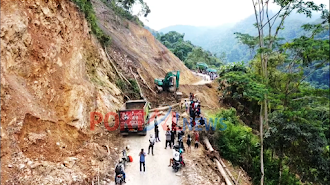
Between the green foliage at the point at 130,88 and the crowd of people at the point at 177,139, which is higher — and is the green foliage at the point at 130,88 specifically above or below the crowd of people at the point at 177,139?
above

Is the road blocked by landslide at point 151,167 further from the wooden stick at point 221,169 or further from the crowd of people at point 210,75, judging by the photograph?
the crowd of people at point 210,75

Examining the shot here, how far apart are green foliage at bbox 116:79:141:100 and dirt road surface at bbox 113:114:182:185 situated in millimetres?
6586

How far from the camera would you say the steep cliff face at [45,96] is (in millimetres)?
9031

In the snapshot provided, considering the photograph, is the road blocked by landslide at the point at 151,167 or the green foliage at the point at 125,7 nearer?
the road blocked by landslide at the point at 151,167

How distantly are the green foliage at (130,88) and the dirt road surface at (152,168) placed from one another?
6.59 m

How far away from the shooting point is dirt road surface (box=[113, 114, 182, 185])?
1098 cm

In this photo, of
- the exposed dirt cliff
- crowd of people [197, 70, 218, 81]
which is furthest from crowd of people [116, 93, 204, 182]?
crowd of people [197, 70, 218, 81]

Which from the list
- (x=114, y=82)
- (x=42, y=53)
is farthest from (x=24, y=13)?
(x=114, y=82)

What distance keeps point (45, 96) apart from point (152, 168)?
6.10m

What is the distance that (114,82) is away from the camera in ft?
66.3

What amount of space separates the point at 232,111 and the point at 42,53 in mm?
14761

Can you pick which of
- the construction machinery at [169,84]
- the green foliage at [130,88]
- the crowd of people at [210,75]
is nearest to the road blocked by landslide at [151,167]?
the green foliage at [130,88]

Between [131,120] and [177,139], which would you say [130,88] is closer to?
[131,120]

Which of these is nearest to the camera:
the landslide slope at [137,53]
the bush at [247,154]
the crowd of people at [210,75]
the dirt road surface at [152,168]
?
the dirt road surface at [152,168]
